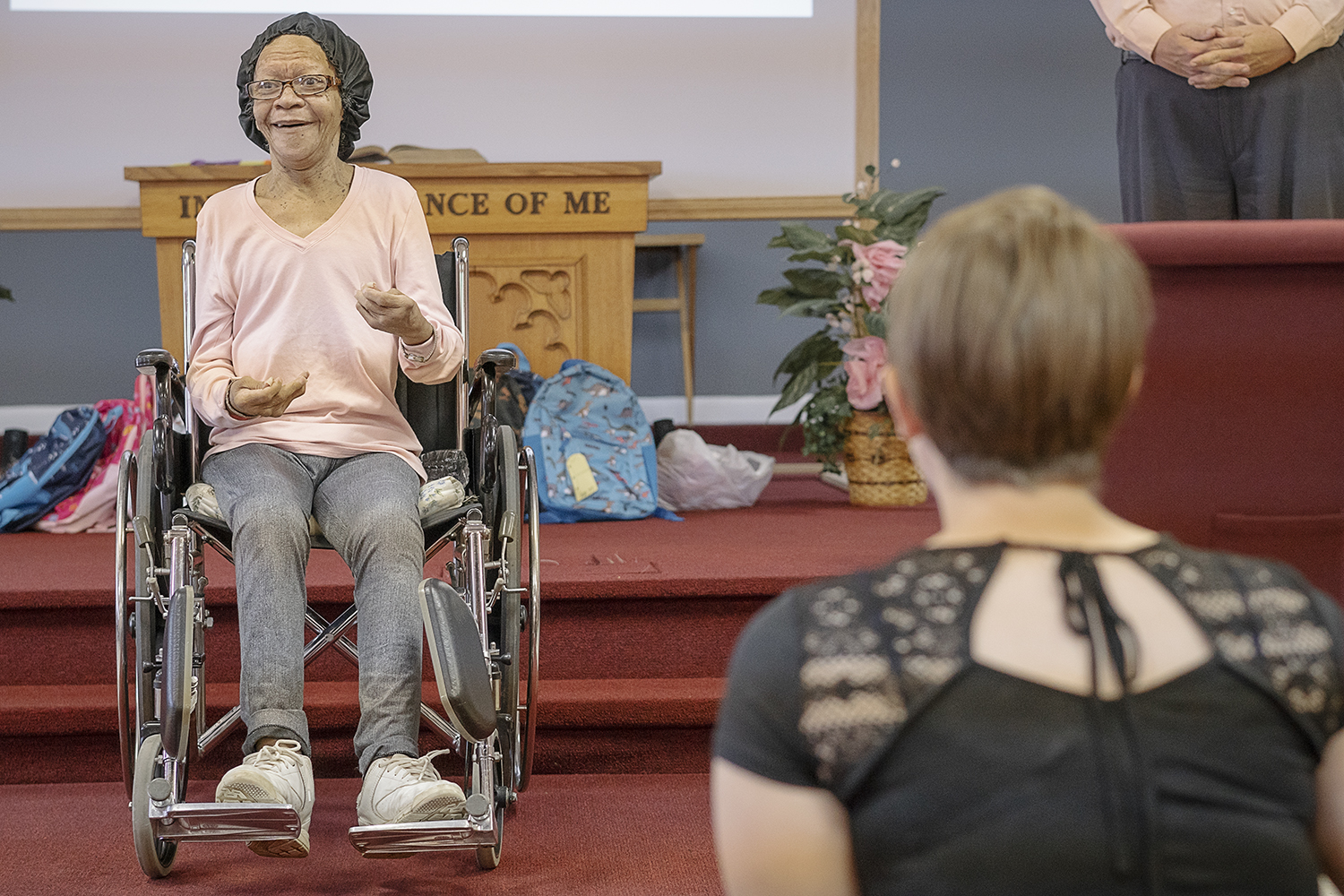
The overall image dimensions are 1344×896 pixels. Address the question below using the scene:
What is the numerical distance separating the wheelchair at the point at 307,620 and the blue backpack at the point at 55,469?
4.08 feet

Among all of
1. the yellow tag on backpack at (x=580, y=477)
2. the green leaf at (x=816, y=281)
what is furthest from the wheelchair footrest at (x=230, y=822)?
the green leaf at (x=816, y=281)

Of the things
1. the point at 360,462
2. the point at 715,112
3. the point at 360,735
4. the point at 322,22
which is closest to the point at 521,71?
the point at 715,112

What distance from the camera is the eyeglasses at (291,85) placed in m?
1.90

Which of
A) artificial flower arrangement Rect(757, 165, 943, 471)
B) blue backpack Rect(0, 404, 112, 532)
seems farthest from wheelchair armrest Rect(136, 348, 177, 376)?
artificial flower arrangement Rect(757, 165, 943, 471)

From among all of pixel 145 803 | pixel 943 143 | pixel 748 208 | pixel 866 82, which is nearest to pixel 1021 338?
pixel 145 803

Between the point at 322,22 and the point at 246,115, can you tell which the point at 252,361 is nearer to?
the point at 246,115

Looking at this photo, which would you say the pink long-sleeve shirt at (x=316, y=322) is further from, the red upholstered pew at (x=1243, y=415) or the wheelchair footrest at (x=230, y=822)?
the red upholstered pew at (x=1243, y=415)

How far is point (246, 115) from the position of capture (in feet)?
6.42

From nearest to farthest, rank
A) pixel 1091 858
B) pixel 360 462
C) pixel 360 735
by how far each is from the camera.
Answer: pixel 1091 858, pixel 360 735, pixel 360 462

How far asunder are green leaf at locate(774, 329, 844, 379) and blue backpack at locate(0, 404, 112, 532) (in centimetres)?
173

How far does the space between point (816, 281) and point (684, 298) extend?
1.00 metres

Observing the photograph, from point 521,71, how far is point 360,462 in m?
3.01

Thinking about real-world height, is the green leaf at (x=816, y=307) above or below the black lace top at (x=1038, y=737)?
above

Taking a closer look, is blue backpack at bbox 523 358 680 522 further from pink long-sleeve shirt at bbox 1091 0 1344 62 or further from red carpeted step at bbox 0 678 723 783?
pink long-sleeve shirt at bbox 1091 0 1344 62
